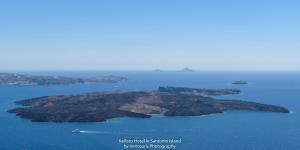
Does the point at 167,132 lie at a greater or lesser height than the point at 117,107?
lesser

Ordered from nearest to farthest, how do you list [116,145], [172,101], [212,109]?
[116,145] < [212,109] < [172,101]

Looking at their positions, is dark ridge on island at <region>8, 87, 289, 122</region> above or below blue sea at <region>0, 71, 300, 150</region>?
above

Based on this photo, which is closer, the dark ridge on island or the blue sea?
the blue sea

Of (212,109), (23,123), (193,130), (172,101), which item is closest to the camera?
(193,130)

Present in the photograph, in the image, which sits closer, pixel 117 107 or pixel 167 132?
pixel 167 132

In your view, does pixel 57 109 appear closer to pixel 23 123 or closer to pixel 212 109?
pixel 23 123

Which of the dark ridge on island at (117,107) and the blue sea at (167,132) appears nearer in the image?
the blue sea at (167,132)

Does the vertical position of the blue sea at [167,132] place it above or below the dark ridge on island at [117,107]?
below

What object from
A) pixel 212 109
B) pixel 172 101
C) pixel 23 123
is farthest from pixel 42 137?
pixel 172 101
